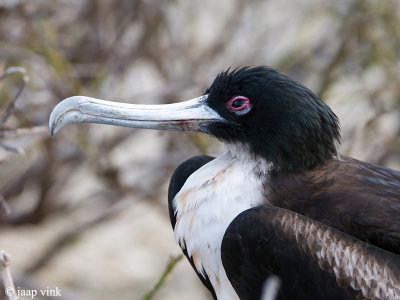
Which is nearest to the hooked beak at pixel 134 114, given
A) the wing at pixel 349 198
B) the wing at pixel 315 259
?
the wing at pixel 349 198

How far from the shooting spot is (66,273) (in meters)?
4.69

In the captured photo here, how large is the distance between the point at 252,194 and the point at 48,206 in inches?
83.4

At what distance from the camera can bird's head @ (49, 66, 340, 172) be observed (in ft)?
7.46

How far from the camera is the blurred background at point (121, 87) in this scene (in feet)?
11.1

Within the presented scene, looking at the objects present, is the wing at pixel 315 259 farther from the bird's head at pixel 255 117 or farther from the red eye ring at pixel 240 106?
the red eye ring at pixel 240 106

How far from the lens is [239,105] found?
7.83ft

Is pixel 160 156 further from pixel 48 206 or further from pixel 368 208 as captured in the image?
pixel 368 208

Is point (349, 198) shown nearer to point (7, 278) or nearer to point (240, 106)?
point (240, 106)

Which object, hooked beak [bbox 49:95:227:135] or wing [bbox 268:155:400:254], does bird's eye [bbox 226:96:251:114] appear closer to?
hooked beak [bbox 49:95:227:135]

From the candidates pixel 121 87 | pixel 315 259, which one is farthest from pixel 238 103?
pixel 121 87

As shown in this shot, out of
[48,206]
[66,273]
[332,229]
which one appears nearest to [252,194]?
[332,229]

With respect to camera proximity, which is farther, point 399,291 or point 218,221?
point 218,221

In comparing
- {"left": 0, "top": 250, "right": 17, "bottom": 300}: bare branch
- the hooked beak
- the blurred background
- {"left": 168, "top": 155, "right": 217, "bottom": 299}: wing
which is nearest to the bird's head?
the hooked beak

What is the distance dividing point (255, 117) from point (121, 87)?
5.47ft
